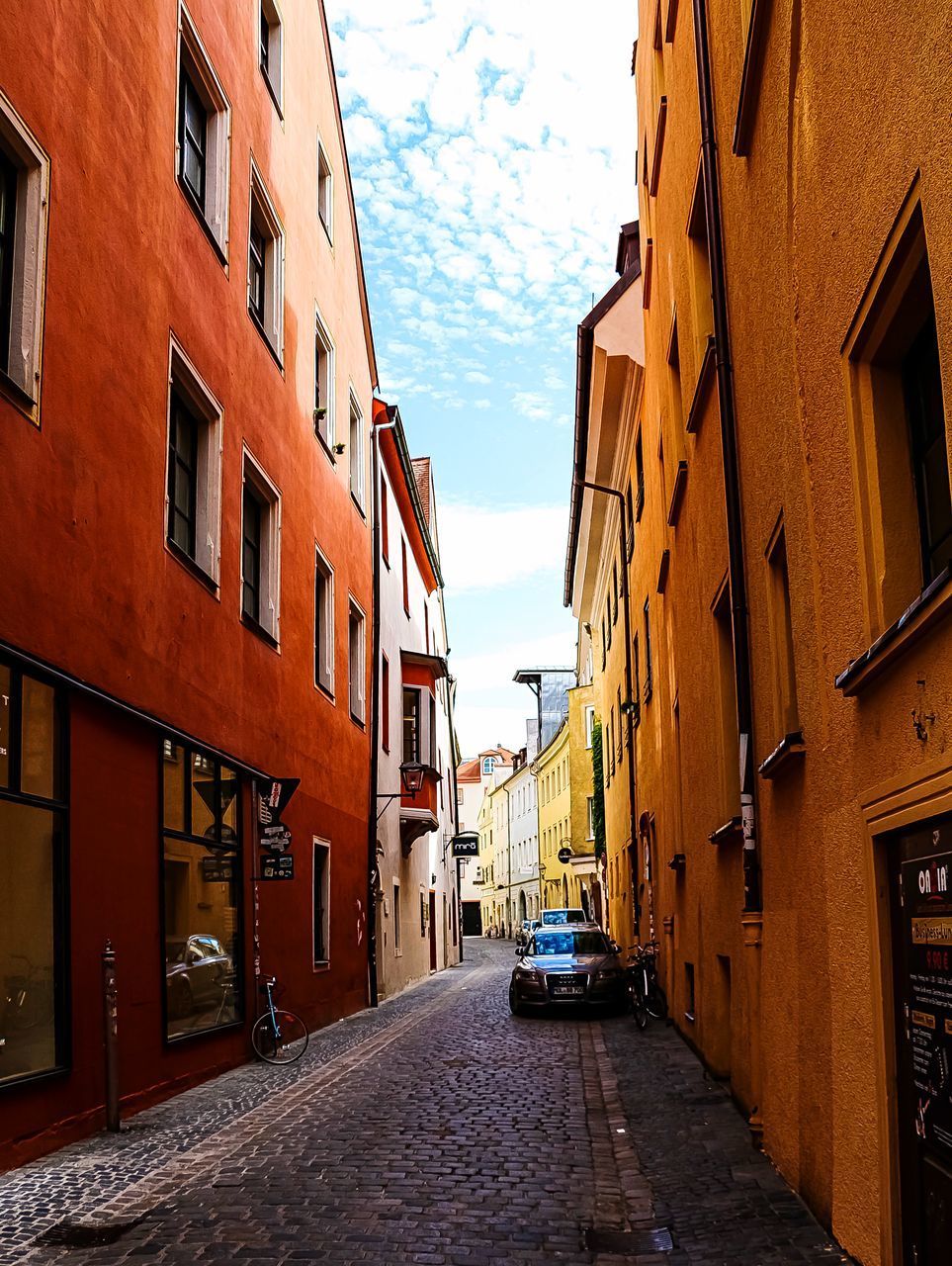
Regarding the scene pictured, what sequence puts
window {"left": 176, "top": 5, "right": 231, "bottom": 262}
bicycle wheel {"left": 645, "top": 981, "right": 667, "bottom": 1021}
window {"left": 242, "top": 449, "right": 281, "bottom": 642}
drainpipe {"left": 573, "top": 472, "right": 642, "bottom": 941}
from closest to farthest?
window {"left": 176, "top": 5, "right": 231, "bottom": 262}
window {"left": 242, "top": 449, "right": 281, "bottom": 642}
bicycle wheel {"left": 645, "top": 981, "right": 667, "bottom": 1021}
drainpipe {"left": 573, "top": 472, "right": 642, "bottom": 941}

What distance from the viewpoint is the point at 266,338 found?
15750 millimetres

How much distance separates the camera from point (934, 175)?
386 cm

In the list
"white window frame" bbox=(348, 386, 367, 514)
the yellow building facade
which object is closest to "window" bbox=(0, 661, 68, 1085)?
the yellow building facade

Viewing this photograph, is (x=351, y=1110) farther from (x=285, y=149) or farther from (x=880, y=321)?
(x=285, y=149)

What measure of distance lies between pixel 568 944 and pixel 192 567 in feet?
34.9

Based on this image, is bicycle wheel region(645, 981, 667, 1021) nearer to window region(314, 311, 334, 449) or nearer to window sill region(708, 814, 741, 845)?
window sill region(708, 814, 741, 845)

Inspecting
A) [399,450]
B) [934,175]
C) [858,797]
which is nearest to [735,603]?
[858,797]

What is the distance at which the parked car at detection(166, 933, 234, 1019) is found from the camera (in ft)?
36.9

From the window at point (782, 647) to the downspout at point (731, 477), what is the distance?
2.43 feet

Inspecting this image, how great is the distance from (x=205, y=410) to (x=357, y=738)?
1005cm

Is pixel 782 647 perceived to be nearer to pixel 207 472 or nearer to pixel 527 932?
pixel 207 472

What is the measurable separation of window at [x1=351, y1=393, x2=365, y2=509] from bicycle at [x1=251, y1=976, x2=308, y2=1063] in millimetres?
11169

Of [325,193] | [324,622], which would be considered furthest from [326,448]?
[325,193]

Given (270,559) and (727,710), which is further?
(270,559)
